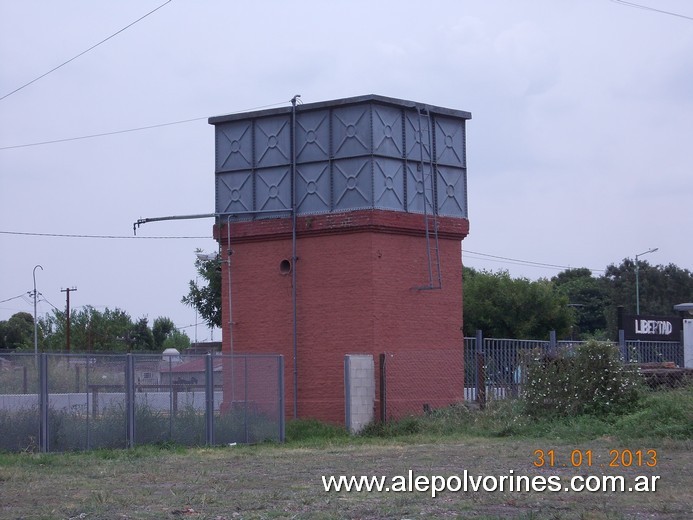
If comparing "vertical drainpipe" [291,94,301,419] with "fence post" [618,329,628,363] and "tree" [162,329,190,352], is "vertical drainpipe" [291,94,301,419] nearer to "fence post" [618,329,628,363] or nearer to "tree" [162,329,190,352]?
"fence post" [618,329,628,363]

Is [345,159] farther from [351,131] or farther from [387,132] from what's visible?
[387,132]

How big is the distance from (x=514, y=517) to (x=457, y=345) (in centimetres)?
1527

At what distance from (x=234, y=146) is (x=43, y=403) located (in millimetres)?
9891

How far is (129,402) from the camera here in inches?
768

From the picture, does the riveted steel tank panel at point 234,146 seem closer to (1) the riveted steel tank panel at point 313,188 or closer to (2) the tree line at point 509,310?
(1) the riveted steel tank panel at point 313,188

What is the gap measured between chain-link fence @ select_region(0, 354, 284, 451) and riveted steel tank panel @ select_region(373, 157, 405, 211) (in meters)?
4.90

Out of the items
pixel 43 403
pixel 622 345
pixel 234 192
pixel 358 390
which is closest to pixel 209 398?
pixel 43 403

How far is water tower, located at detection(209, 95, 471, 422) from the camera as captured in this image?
24.1 m

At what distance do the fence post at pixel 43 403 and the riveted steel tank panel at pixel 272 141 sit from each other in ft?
29.6

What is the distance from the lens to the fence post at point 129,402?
19.5m

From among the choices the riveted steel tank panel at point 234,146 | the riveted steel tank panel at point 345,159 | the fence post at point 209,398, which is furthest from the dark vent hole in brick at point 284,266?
the fence post at point 209,398

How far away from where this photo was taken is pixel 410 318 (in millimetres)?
24594

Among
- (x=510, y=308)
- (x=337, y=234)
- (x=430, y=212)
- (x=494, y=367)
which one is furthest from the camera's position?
(x=510, y=308)

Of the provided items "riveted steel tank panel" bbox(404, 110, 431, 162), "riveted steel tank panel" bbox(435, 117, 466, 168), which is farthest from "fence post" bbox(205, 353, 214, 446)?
"riveted steel tank panel" bbox(435, 117, 466, 168)
